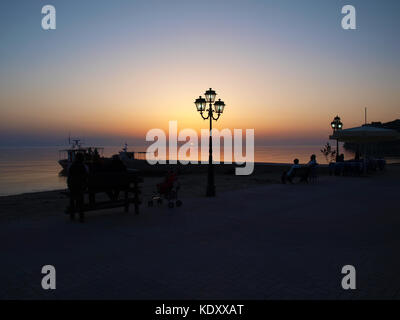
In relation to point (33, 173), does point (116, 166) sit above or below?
above

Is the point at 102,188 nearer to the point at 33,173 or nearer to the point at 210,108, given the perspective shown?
the point at 210,108

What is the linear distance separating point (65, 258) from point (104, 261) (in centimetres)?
68

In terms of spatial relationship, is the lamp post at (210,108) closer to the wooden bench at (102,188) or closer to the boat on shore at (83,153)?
the wooden bench at (102,188)

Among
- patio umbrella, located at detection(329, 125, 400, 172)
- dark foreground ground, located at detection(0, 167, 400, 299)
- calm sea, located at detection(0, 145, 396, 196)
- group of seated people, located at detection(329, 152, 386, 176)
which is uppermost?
patio umbrella, located at detection(329, 125, 400, 172)

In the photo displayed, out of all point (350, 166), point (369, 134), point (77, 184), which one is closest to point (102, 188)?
point (77, 184)

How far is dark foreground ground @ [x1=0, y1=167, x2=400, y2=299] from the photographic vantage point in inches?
145

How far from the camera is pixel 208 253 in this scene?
4977 millimetres

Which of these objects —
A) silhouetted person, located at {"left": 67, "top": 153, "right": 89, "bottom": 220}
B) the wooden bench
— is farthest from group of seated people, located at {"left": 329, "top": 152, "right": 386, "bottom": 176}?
silhouetted person, located at {"left": 67, "top": 153, "right": 89, "bottom": 220}

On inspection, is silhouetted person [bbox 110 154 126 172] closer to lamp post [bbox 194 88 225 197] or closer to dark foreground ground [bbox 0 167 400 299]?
dark foreground ground [bbox 0 167 400 299]

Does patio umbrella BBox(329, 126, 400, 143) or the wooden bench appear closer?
the wooden bench

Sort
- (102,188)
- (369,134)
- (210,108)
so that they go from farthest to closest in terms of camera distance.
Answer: (369,134)
(210,108)
(102,188)
